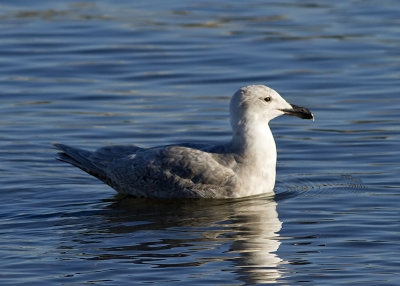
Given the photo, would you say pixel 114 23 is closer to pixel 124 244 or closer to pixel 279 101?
pixel 279 101

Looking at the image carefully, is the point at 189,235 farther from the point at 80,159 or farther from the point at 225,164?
the point at 80,159

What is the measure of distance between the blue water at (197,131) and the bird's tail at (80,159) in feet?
0.70

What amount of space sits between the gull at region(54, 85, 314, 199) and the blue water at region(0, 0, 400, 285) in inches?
6.4

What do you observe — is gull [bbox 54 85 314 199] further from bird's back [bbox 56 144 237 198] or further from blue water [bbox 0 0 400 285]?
blue water [bbox 0 0 400 285]

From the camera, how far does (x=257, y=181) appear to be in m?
10.8

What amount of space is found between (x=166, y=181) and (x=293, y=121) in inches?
140

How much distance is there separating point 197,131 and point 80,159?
2187mm

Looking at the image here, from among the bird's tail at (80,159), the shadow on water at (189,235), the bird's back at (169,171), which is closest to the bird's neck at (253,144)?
the bird's back at (169,171)

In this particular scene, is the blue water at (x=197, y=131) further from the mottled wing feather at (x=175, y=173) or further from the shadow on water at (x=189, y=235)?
the mottled wing feather at (x=175, y=173)

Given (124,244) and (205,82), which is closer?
(124,244)

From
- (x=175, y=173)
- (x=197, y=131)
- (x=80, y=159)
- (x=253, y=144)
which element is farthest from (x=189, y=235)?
(x=197, y=131)

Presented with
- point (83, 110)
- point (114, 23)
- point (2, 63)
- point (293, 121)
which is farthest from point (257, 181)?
point (114, 23)

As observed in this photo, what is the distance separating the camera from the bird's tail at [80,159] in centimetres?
1148

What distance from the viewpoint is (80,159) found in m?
11.5
